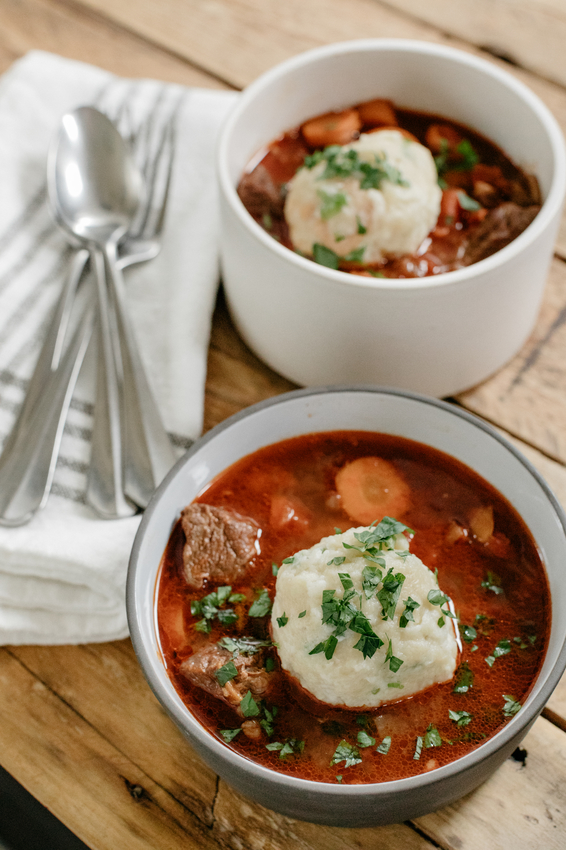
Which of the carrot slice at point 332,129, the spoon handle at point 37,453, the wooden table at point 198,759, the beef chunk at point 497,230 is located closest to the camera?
the wooden table at point 198,759

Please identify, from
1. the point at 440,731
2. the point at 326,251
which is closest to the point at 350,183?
the point at 326,251

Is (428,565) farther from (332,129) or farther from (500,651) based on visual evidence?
(332,129)

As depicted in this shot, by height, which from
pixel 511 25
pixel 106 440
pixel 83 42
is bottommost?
pixel 106 440

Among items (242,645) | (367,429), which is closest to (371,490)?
(367,429)

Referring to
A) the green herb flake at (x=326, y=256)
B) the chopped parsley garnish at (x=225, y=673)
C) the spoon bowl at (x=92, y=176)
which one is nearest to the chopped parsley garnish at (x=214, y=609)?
the chopped parsley garnish at (x=225, y=673)

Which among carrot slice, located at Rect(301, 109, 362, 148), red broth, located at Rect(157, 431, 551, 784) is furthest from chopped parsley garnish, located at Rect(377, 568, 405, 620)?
carrot slice, located at Rect(301, 109, 362, 148)

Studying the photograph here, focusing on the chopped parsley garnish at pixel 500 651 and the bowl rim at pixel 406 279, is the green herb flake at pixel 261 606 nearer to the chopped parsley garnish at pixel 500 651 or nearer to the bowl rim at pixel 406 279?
the chopped parsley garnish at pixel 500 651

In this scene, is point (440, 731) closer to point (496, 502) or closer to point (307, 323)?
point (496, 502)
